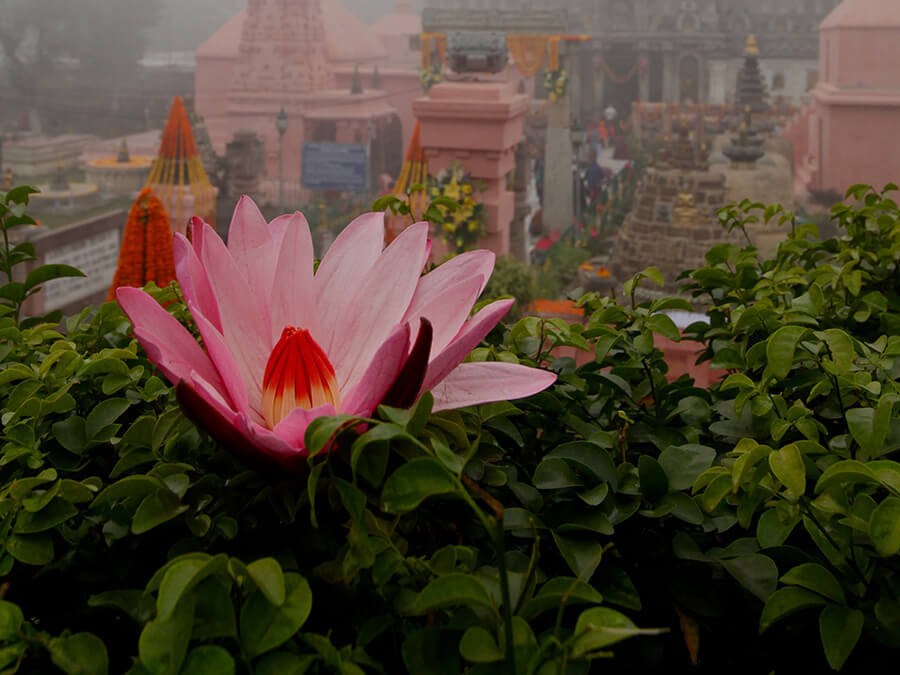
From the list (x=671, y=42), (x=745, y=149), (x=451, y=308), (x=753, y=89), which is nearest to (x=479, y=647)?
(x=451, y=308)

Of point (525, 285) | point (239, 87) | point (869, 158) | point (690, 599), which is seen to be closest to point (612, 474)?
point (690, 599)

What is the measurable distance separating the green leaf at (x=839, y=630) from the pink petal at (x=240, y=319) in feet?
0.56

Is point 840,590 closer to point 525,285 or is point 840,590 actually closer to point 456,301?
point 456,301

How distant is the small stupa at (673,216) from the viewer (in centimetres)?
317

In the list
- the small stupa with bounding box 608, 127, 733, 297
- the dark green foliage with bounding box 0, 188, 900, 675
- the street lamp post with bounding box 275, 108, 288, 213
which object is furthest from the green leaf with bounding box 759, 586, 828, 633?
the street lamp post with bounding box 275, 108, 288, 213

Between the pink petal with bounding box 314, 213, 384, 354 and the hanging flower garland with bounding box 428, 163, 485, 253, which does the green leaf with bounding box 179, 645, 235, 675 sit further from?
the hanging flower garland with bounding box 428, 163, 485, 253

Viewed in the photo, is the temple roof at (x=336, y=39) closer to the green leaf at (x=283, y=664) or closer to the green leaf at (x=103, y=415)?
the green leaf at (x=103, y=415)

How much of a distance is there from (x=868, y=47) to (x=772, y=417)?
3.26m

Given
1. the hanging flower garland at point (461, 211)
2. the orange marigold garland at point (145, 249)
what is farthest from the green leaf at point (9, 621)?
the hanging flower garland at point (461, 211)

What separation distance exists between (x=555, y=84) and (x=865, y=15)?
1.13 meters

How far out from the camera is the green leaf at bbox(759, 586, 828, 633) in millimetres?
231

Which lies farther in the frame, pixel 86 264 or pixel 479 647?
pixel 86 264

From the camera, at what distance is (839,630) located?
0.75 feet

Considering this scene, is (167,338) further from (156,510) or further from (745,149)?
(745,149)
